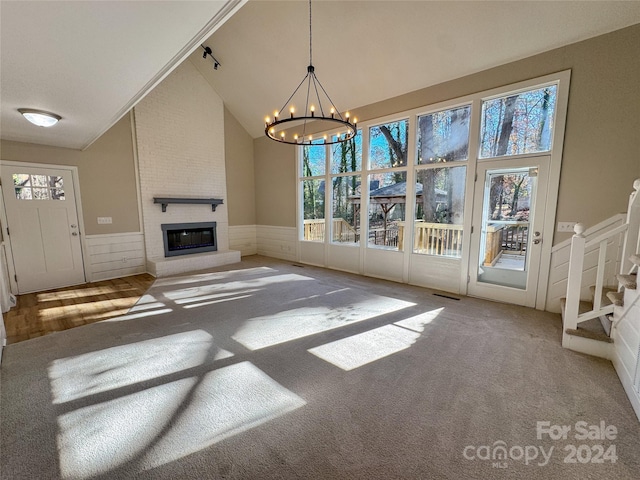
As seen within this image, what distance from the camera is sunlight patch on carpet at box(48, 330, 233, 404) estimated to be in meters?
2.16

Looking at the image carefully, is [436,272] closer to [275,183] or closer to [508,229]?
[508,229]

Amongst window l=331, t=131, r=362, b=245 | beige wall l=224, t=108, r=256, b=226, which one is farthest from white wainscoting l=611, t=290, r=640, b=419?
beige wall l=224, t=108, r=256, b=226

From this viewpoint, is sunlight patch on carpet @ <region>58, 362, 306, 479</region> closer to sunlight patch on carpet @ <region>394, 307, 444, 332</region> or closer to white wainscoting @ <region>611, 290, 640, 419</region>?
sunlight patch on carpet @ <region>394, 307, 444, 332</region>

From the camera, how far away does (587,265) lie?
130 inches

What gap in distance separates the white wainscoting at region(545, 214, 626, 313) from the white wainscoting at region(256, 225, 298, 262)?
16.3 feet

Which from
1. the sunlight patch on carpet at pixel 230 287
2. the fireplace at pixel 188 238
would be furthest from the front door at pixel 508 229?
the fireplace at pixel 188 238

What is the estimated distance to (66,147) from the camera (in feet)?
15.6

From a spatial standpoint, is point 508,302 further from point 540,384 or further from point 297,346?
point 297,346

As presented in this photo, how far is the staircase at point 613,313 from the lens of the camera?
6.75 ft

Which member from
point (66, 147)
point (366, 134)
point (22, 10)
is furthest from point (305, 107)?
point (22, 10)

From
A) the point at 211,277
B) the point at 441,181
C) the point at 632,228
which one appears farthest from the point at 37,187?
the point at 632,228

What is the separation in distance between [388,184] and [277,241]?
3.49m

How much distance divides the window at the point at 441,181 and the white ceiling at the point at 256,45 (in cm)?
65

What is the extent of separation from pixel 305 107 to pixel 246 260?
Result: 13.0 feet
